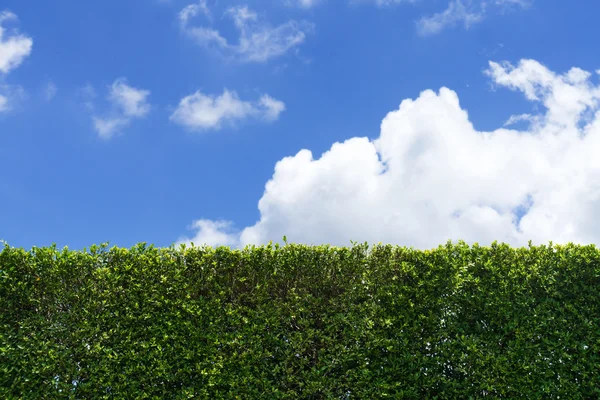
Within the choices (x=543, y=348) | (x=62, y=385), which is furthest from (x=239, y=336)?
(x=543, y=348)

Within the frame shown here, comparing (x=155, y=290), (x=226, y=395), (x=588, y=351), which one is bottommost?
(x=226, y=395)

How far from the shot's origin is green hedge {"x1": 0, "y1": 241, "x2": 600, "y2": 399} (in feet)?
29.1

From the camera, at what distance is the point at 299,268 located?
9.48m

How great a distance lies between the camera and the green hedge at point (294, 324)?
29.1 feet

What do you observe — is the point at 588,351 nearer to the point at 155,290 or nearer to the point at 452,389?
the point at 452,389

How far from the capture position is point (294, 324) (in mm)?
9312

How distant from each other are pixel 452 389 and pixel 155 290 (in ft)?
16.9

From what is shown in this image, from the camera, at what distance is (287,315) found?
9211 millimetres

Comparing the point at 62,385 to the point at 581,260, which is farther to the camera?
the point at 581,260

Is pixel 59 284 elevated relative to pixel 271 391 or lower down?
elevated

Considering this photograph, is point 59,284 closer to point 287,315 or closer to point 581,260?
point 287,315

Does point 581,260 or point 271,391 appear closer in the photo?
point 271,391

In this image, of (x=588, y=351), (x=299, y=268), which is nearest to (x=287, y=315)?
(x=299, y=268)

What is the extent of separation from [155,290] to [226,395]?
6.78 feet
